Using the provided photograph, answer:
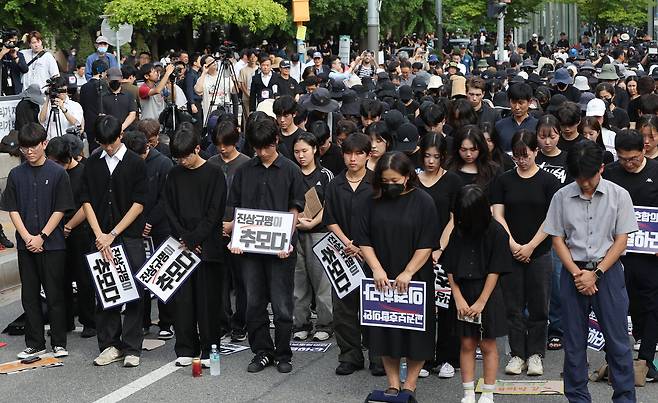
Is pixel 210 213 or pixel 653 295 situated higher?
pixel 210 213

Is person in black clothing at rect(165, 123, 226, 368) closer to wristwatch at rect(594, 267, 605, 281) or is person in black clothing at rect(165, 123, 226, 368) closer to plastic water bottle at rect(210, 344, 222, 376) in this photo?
plastic water bottle at rect(210, 344, 222, 376)

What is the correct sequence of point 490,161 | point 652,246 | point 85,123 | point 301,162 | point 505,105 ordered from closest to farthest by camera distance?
1. point 652,246
2. point 490,161
3. point 301,162
4. point 505,105
5. point 85,123

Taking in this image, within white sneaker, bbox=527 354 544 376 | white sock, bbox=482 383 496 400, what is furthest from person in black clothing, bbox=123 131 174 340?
white sock, bbox=482 383 496 400

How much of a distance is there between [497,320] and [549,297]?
133cm

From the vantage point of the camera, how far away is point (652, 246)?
8328mm

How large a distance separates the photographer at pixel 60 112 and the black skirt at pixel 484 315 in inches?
323

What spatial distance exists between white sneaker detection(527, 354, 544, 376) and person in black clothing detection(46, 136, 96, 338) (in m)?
3.75

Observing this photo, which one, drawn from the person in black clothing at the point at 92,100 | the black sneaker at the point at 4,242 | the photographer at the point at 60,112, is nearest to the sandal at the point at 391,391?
the black sneaker at the point at 4,242

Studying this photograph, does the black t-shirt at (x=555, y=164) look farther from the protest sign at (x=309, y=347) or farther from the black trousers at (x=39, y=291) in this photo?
the black trousers at (x=39, y=291)

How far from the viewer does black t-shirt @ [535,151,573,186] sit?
9297 mm

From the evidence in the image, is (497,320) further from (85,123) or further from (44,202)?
(85,123)

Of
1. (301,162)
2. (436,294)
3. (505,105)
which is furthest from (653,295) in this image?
(505,105)

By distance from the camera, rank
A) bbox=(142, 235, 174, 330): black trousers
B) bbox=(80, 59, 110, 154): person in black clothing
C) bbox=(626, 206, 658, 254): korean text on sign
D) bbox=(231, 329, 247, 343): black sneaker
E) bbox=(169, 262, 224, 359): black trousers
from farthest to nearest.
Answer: bbox=(80, 59, 110, 154): person in black clothing, bbox=(142, 235, 174, 330): black trousers, bbox=(231, 329, 247, 343): black sneaker, bbox=(169, 262, 224, 359): black trousers, bbox=(626, 206, 658, 254): korean text on sign

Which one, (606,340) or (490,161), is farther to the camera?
(490,161)
